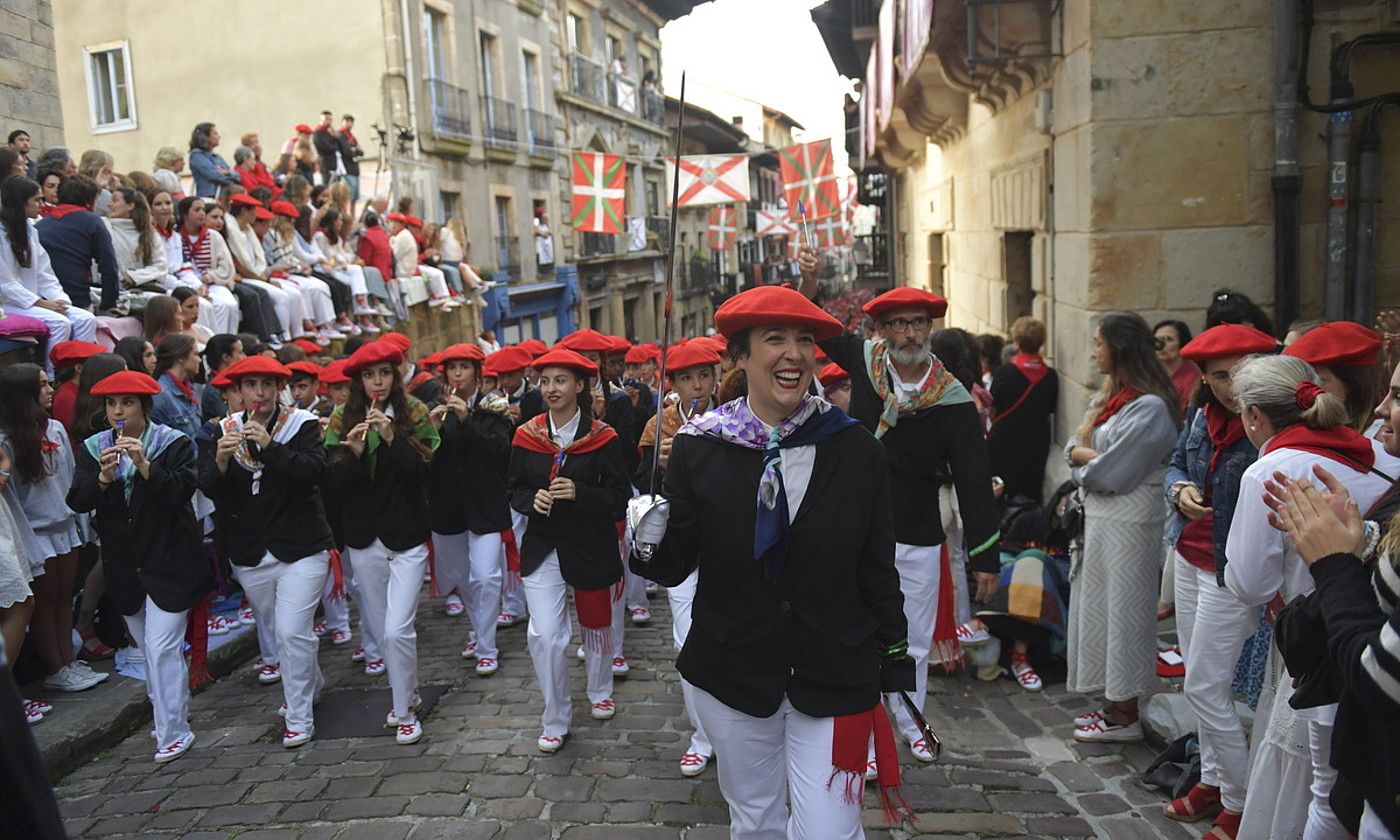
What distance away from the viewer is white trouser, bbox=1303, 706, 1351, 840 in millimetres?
2928

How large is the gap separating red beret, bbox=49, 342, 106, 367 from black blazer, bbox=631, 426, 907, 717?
187 inches

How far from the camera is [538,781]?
4.93 metres

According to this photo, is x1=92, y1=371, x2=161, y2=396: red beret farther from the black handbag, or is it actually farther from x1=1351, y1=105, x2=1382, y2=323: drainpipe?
x1=1351, y1=105, x2=1382, y2=323: drainpipe

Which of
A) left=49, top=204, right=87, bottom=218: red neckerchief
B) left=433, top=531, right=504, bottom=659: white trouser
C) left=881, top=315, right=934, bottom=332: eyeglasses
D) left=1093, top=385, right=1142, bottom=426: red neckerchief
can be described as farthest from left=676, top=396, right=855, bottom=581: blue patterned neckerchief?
left=49, top=204, right=87, bottom=218: red neckerchief

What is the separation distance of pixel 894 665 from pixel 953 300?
11749 millimetres

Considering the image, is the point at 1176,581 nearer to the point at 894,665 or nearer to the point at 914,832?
the point at 914,832

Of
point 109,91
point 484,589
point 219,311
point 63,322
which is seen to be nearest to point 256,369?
point 484,589

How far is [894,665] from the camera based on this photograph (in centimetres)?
329

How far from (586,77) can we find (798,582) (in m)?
31.5

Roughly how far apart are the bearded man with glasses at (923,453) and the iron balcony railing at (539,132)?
82.4ft

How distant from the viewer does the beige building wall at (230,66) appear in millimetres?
21422

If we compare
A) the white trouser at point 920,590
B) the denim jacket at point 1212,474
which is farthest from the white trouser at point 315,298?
the denim jacket at point 1212,474

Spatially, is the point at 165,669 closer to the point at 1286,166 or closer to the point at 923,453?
the point at 923,453

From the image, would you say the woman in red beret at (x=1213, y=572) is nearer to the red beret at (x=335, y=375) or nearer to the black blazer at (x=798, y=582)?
the black blazer at (x=798, y=582)
